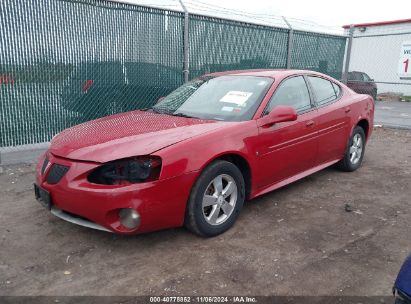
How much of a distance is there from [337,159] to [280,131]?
1.68m

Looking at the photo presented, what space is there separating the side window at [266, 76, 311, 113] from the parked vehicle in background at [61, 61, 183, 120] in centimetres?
326

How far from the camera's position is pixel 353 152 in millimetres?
5641

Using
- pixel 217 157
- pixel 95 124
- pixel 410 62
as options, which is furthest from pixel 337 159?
pixel 410 62

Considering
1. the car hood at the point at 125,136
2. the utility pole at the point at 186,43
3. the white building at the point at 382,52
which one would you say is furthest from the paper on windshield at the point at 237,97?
the white building at the point at 382,52

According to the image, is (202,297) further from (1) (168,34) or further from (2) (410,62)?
(2) (410,62)

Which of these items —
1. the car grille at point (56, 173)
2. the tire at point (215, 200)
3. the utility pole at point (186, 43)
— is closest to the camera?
the car grille at point (56, 173)

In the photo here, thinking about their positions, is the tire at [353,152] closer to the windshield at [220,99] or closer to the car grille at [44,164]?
the windshield at [220,99]

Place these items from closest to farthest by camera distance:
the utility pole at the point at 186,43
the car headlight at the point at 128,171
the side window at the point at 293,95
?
the car headlight at the point at 128,171 < the side window at the point at 293,95 < the utility pole at the point at 186,43

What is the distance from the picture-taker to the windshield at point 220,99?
3966 mm

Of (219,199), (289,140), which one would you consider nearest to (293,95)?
(289,140)

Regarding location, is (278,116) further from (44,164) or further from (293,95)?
(44,164)

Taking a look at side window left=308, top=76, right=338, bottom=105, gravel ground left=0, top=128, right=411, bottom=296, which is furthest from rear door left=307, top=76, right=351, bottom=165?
gravel ground left=0, top=128, right=411, bottom=296

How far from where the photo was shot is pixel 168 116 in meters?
4.13

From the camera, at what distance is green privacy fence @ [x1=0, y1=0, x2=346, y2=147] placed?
18.9 ft
